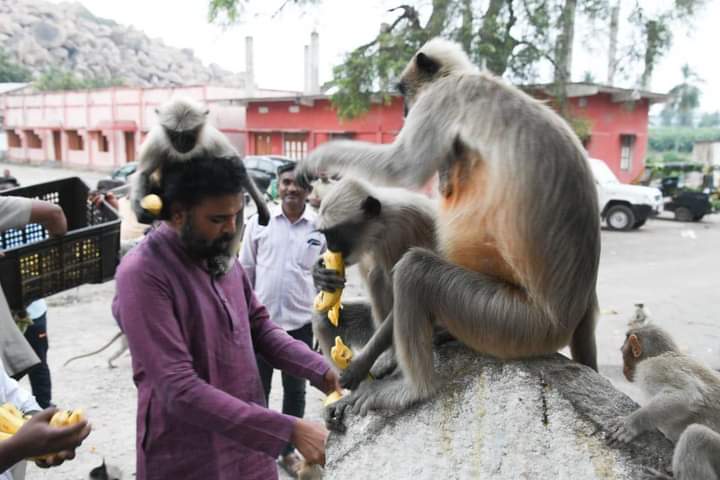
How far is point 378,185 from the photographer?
7.68ft

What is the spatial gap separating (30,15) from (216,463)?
338ft

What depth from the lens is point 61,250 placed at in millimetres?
3158

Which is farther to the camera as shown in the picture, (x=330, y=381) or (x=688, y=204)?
(x=688, y=204)

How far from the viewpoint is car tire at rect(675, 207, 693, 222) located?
18.7 metres

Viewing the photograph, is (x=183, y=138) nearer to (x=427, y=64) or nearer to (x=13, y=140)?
(x=427, y=64)

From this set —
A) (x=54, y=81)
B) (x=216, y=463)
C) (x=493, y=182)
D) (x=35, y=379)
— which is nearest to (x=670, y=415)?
(x=493, y=182)

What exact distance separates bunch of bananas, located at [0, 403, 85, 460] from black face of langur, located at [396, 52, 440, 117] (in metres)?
1.66

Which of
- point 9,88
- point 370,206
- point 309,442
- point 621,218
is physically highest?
point 9,88

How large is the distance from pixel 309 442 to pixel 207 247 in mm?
721

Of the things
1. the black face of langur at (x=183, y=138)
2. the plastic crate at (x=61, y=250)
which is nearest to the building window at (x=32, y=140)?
the plastic crate at (x=61, y=250)

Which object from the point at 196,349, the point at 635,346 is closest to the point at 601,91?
the point at 635,346

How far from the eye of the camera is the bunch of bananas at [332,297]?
219 centimetres

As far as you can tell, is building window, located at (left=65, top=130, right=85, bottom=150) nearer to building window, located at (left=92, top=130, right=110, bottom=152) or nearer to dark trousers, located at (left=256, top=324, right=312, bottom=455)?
building window, located at (left=92, top=130, right=110, bottom=152)

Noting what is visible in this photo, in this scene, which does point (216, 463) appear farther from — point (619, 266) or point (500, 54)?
point (500, 54)
